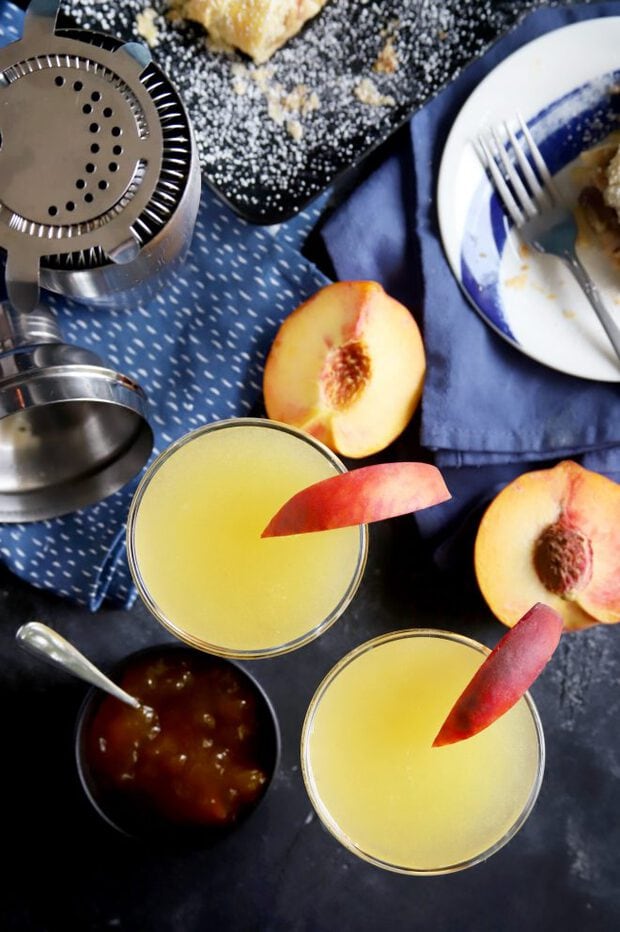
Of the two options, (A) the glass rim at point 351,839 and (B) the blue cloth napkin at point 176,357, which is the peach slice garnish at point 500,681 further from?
(B) the blue cloth napkin at point 176,357

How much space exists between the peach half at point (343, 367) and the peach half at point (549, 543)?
0.16 metres

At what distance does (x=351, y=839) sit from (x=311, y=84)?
79 cm

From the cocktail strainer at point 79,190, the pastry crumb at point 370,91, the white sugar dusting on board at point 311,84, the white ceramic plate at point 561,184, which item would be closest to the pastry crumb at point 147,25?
the white sugar dusting on board at point 311,84

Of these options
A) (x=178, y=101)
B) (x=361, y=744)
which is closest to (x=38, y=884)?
(x=361, y=744)

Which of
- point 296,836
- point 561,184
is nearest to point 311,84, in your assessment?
point 561,184

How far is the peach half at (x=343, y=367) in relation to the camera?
1.07 m

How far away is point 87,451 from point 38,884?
0.49m

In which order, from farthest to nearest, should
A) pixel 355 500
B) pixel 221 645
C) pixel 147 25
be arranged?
pixel 147 25, pixel 221 645, pixel 355 500

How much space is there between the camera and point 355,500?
0.86 meters

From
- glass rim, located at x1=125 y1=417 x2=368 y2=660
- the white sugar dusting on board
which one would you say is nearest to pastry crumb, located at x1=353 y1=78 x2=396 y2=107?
the white sugar dusting on board

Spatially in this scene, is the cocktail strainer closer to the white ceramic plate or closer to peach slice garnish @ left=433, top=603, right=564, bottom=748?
the white ceramic plate

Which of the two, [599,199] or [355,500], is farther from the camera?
[599,199]

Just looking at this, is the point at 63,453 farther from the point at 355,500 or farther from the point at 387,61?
the point at 387,61

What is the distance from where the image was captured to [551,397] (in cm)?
114
